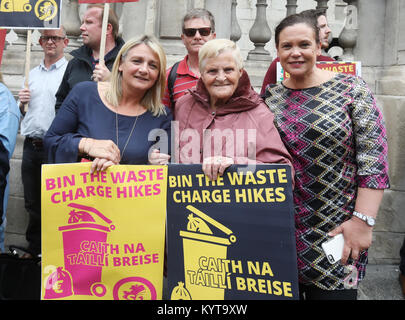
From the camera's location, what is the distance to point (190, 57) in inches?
128

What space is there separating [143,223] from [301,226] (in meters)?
0.87

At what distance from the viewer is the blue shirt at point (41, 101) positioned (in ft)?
12.8

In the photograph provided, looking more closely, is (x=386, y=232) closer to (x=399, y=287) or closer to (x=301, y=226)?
(x=399, y=287)

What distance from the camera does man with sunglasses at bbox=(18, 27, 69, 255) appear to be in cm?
391

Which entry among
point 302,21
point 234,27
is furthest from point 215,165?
point 234,27

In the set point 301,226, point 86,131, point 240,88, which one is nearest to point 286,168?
point 301,226

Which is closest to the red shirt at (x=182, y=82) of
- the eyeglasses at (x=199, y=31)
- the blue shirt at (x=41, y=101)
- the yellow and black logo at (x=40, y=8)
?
the eyeglasses at (x=199, y=31)

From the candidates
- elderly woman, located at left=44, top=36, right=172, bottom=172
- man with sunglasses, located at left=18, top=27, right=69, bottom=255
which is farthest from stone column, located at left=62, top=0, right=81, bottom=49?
Result: elderly woman, located at left=44, top=36, right=172, bottom=172

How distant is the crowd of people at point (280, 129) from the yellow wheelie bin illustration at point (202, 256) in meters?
0.26

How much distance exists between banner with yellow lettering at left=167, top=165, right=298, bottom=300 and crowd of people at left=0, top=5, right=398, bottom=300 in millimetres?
97

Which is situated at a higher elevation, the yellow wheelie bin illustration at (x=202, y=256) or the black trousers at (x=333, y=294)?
the yellow wheelie bin illustration at (x=202, y=256)

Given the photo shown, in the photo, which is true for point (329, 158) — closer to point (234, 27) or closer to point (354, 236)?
point (354, 236)

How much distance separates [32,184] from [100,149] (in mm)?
2039

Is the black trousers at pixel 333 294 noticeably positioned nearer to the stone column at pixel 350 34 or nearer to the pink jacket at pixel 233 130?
the pink jacket at pixel 233 130
